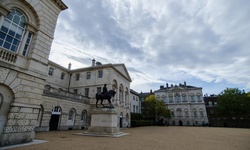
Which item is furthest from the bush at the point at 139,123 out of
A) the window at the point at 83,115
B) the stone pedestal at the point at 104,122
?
the stone pedestal at the point at 104,122

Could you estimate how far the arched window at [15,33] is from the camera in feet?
24.4

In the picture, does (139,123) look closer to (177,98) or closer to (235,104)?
(177,98)

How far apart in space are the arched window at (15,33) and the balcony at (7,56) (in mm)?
481

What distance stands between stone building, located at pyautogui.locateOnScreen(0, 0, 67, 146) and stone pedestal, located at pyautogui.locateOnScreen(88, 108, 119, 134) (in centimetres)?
583

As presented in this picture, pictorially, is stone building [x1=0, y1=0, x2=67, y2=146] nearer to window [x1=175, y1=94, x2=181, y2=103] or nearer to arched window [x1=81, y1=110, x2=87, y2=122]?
arched window [x1=81, y1=110, x2=87, y2=122]

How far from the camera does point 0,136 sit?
21.9 ft

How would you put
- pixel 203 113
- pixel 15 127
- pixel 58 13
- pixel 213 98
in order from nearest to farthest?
pixel 15 127, pixel 58 13, pixel 203 113, pixel 213 98

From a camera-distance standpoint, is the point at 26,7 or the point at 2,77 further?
the point at 26,7

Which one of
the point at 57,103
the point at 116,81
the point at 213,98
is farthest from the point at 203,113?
the point at 57,103

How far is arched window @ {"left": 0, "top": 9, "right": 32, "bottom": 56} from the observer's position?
293 inches

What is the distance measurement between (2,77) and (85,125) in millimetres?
17806

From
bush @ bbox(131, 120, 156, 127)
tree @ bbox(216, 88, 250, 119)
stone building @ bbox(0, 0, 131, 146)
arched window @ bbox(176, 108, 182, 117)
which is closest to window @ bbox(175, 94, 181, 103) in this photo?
arched window @ bbox(176, 108, 182, 117)

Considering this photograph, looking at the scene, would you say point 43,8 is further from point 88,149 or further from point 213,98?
point 213,98

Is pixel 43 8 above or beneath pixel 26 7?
above
